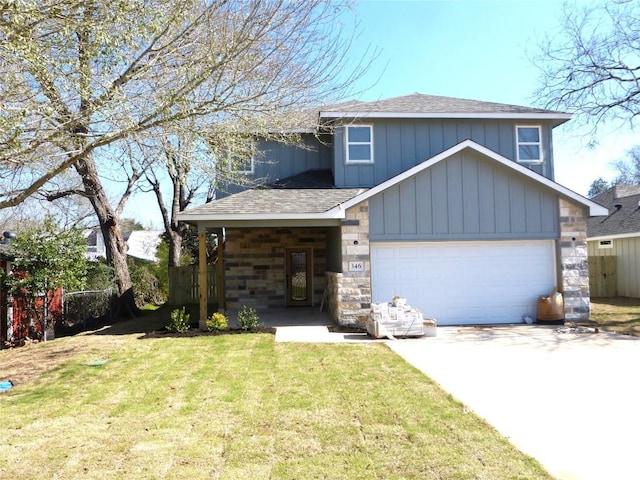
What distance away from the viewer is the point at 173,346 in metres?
8.95

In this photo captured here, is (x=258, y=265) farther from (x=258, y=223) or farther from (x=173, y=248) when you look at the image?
(x=173, y=248)

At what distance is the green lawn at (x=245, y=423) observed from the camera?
3.70 meters

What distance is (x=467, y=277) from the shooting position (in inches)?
445

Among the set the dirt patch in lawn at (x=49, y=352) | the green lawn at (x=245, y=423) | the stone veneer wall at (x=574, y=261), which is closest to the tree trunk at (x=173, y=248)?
the dirt patch in lawn at (x=49, y=352)

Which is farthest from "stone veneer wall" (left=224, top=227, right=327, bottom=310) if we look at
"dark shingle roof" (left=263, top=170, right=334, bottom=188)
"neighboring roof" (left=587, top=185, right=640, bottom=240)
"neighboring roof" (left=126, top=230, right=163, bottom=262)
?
"neighboring roof" (left=126, top=230, right=163, bottom=262)

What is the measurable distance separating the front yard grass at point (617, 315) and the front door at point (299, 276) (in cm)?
→ 801

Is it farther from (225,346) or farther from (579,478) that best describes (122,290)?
(579,478)

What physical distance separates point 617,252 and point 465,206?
37.4ft

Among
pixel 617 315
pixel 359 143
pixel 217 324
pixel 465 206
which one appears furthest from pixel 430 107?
pixel 217 324

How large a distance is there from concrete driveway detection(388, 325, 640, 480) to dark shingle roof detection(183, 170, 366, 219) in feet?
12.9

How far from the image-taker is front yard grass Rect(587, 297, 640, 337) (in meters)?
10.8

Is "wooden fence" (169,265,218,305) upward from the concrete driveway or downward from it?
upward

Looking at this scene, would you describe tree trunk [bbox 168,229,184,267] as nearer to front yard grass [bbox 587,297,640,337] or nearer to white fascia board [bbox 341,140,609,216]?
white fascia board [bbox 341,140,609,216]

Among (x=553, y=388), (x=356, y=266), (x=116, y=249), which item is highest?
(x=116, y=249)
